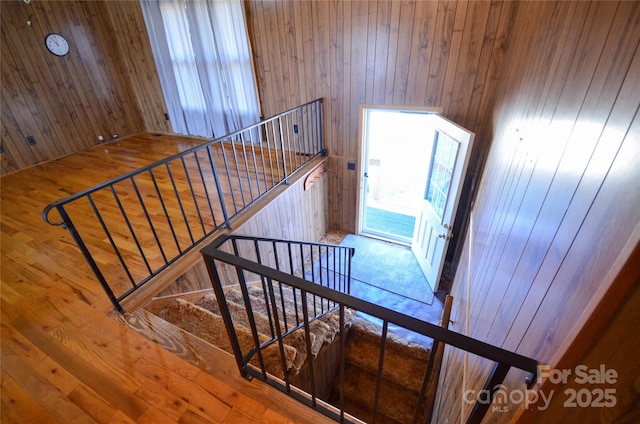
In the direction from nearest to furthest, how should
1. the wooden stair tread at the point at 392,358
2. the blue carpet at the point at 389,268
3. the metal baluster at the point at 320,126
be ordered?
the wooden stair tread at the point at 392,358 → the blue carpet at the point at 389,268 → the metal baluster at the point at 320,126

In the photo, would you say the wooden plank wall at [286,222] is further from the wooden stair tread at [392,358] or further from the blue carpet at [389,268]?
the wooden stair tread at [392,358]

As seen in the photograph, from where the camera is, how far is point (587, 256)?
0.58 m

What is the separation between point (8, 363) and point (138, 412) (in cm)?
97

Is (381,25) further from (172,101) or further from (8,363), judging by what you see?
(8,363)

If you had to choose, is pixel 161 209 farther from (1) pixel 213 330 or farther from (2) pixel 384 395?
(2) pixel 384 395

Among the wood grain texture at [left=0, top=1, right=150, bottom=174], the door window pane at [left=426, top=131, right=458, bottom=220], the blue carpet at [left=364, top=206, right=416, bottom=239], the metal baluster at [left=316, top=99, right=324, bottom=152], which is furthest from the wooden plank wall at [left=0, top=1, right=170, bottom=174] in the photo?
the door window pane at [left=426, top=131, right=458, bottom=220]

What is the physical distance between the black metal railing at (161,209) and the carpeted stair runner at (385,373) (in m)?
2.07

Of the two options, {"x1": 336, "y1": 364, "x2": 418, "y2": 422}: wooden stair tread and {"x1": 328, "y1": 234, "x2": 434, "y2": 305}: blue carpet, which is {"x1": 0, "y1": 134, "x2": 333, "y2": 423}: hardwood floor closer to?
{"x1": 336, "y1": 364, "x2": 418, "y2": 422}: wooden stair tread

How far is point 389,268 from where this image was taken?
4.05 m

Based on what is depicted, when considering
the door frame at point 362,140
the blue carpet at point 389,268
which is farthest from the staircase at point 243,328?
the door frame at point 362,140

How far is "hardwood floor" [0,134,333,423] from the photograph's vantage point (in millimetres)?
1394

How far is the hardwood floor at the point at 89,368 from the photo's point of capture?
4.57ft

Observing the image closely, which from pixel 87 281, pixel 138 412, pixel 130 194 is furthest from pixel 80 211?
pixel 138 412

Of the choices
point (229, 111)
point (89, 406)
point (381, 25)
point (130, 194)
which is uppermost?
point (381, 25)
